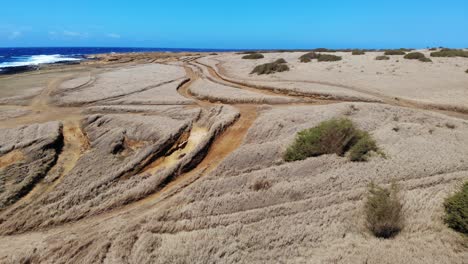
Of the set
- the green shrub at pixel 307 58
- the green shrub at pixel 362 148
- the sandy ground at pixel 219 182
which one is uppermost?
the green shrub at pixel 307 58

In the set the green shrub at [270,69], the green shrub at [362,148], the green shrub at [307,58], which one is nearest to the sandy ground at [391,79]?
the green shrub at [270,69]

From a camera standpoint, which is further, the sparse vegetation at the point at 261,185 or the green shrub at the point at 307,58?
the green shrub at the point at 307,58

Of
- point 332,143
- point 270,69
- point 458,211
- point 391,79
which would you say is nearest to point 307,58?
point 270,69

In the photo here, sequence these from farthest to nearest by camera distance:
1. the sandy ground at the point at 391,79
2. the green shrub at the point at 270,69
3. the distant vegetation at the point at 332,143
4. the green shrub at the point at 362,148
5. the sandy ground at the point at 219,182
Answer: the green shrub at the point at 270,69 < the sandy ground at the point at 391,79 < the distant vegetation at the point at 332,143 < the green shrub at the point at 362,148 < the sandy ground at the point at 219,182

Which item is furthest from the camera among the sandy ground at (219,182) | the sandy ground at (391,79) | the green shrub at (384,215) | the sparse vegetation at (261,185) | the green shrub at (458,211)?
the sandy ground at (391,79)

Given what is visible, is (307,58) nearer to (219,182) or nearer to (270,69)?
(270,69)

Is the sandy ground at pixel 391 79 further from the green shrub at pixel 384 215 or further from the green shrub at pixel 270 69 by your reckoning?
the green shrub at pixel 384 215
